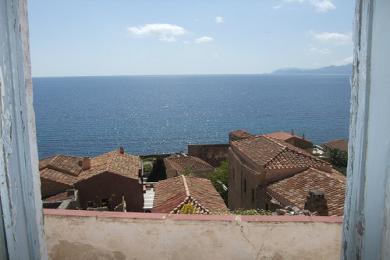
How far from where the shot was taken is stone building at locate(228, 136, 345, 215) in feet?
44.8

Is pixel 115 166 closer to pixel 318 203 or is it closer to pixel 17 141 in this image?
pixel 318 203

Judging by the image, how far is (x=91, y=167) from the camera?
20.9 metres

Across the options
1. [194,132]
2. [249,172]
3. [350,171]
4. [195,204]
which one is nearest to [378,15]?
[350,171]

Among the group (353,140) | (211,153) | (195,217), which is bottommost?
(211,153)

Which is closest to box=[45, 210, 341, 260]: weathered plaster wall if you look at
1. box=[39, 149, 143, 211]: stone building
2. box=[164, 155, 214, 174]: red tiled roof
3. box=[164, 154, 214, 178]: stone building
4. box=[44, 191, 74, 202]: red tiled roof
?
box=[39, 149, 143, 211]: stone building

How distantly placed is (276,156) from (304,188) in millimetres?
2534

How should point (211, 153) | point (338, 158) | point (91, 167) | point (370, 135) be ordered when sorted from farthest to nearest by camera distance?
point (211, 153), point (338, 158), point (91, 167), point (370, 135)

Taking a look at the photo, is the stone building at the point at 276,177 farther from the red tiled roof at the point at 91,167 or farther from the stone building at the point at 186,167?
the stone building at the point at 186,167

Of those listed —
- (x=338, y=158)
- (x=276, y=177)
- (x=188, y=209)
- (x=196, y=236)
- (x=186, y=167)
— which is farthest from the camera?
(x=338, y=158)

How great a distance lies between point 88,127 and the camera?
84.4 m

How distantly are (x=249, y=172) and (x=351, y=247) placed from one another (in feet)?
51.0

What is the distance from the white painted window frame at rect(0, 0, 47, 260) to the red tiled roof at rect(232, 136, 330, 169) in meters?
14.7

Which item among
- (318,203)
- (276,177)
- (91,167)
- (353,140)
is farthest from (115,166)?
(353,140)

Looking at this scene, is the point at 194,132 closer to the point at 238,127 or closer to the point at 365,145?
the point at 238,127
